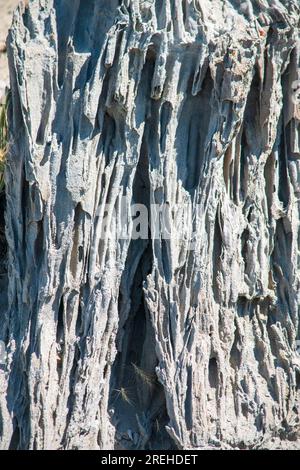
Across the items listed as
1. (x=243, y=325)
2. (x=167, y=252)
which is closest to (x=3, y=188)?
(x=167, y=252)

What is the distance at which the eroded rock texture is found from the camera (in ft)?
24.5

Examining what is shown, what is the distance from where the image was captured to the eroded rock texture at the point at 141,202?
7453 millimetres

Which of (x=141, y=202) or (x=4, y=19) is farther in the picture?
(x=4, y=19)

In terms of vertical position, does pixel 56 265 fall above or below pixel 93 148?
below

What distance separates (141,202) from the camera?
7766 mm

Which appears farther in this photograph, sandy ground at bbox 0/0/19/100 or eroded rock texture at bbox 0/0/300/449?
sandy ground at bbox 0/0/19/100

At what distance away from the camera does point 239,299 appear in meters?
7.91

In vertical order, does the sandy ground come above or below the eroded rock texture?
above

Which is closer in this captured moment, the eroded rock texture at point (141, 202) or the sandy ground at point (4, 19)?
the eroded rock texture at point (141, 202)

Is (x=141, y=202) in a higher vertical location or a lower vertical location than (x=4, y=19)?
lower

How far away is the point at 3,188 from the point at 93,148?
1.64m

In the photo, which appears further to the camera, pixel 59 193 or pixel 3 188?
pixel 3 188

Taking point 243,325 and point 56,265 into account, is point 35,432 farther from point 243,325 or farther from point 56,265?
point 243,325

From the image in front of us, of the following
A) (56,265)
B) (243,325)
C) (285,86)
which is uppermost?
(285,86)
